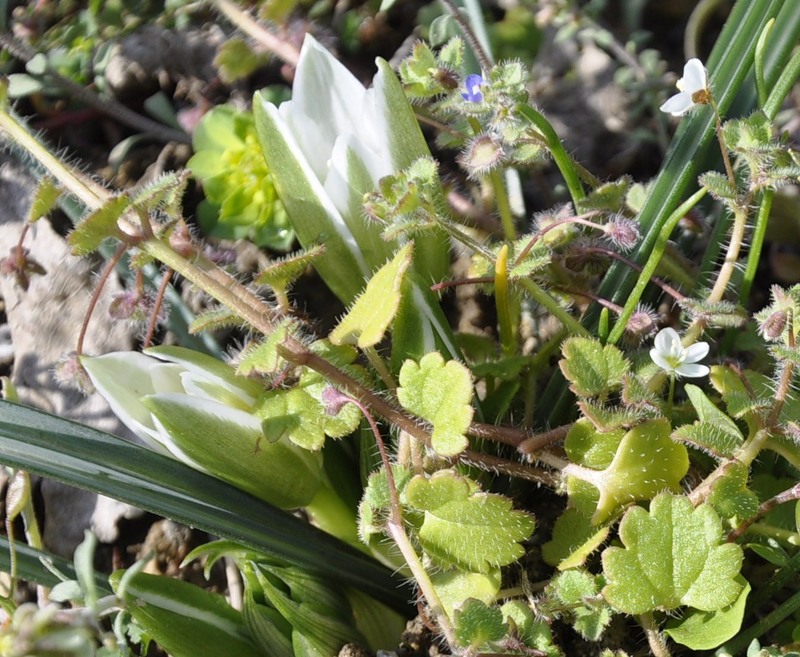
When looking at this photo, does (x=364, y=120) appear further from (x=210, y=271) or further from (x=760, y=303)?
(x=760, y=303)

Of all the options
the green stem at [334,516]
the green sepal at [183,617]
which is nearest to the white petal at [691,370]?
the green stem at [334,516]

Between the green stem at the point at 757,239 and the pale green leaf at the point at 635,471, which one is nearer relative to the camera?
the pale green leaf at the point at 635,471

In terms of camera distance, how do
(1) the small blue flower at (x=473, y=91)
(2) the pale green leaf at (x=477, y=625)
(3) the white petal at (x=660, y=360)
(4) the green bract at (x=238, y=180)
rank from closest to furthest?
1. (2) the pale green leaf at (x=477, y=625)
2. (3) the white petal at (x=660, y=360)
3. (1) the small blue flower at (x=473, y=91)
4. (4) the green bract at (x=238, y=180)

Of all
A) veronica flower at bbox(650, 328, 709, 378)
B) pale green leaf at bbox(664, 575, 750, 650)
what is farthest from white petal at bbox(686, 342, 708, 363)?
pale green leaf at bbox(664, 575, 750, 650)

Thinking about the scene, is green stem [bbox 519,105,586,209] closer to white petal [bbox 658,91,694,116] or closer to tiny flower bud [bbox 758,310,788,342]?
white petal [bbox 658,91,694,116]

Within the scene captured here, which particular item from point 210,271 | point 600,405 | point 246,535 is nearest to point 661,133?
point 600,405

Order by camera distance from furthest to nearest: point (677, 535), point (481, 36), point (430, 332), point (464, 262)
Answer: point (464, 262), point (481, 36), point (430, 332), point (677, 535)

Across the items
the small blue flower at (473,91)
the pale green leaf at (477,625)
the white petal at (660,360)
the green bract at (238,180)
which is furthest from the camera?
the green bract at (238,180)

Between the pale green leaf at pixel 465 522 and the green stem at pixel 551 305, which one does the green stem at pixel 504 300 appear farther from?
the pale green leaf at pixel 465 522

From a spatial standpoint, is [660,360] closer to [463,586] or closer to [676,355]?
[676,355]
